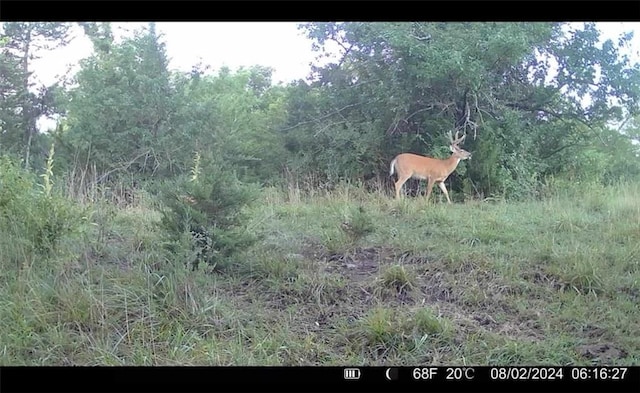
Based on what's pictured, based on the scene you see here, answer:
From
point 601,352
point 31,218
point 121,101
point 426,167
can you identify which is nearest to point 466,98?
point 426,167

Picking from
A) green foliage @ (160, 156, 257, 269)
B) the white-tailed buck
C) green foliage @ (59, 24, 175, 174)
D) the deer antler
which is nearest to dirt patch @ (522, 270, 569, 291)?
green foliage @ (160, 156, 257, 269)

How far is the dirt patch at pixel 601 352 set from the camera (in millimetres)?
2787

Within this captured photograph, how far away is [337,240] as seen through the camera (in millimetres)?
4250

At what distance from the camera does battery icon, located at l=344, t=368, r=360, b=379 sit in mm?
2561

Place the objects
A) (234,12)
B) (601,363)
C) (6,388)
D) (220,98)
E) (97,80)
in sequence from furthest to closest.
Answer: (220,98) < (97,80) < (234,12) < (601,363) < (6,388)

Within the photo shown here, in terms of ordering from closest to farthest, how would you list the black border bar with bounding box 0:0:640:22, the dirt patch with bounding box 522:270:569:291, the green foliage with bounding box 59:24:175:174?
1. the black border bar with bounding box 0:0:640:22
2. the dirt patch with bounding box 522:270:569:291
3. the green foliage with bounding box 59:24:175:174

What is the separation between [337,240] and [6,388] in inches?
91.0

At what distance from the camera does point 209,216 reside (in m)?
3.62

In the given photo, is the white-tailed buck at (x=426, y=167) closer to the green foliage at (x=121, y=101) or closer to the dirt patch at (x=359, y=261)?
the green foliage at (x=121, y=101)

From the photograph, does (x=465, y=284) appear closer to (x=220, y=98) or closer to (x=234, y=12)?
(x=234, y=12)

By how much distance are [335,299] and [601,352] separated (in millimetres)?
1389

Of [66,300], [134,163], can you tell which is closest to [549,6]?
[66,300]

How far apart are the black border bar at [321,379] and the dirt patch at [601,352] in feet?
0.67

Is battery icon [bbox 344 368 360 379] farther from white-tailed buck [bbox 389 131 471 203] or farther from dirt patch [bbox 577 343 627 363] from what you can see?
white-tailed buck [bbox 389 131 471 203]
